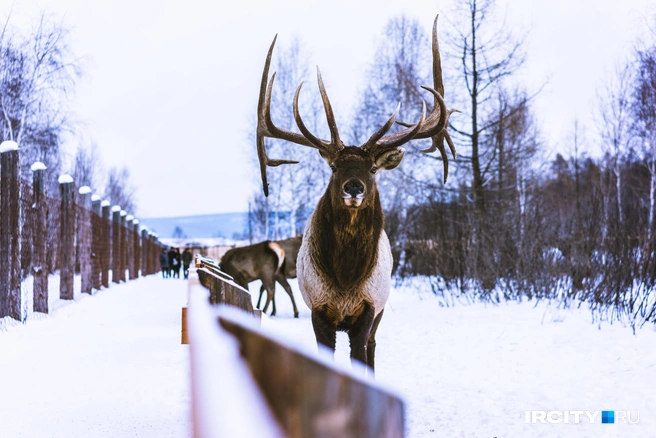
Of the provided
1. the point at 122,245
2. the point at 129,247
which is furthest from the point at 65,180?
the point at 129,247

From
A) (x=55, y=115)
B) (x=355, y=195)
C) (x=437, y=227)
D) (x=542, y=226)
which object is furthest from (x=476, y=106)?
(x=55, y=115)

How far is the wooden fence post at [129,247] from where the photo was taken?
22.3 metres

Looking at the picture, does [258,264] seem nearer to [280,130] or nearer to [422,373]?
[422,373]

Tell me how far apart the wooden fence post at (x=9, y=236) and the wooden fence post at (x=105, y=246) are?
808 cm

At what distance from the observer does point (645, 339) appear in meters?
6.59

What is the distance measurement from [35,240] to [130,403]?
546 centimetres

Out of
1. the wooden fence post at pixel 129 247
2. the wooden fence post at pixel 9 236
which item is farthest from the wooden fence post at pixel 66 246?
the wooden fence post at pixel 129 247

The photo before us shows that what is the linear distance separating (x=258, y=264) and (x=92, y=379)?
20.7 feet

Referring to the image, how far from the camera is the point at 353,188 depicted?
4.07m

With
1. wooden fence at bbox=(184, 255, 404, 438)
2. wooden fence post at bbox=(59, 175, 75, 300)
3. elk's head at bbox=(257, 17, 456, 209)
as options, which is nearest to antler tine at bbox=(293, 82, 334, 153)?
elk's head at bbox=(257, 17, 456, 209)

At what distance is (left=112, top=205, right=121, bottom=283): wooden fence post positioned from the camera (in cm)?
1826

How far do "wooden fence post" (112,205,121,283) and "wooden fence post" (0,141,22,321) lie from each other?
10312 millimetres

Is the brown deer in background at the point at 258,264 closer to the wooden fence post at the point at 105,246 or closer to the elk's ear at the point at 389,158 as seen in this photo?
the wooden fence post at the point at 105,246

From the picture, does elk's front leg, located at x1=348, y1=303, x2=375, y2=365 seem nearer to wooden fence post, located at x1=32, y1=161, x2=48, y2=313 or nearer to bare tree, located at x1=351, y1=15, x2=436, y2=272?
wooden fence post, located at x1=32, y1=161, x2=48, y2=313
